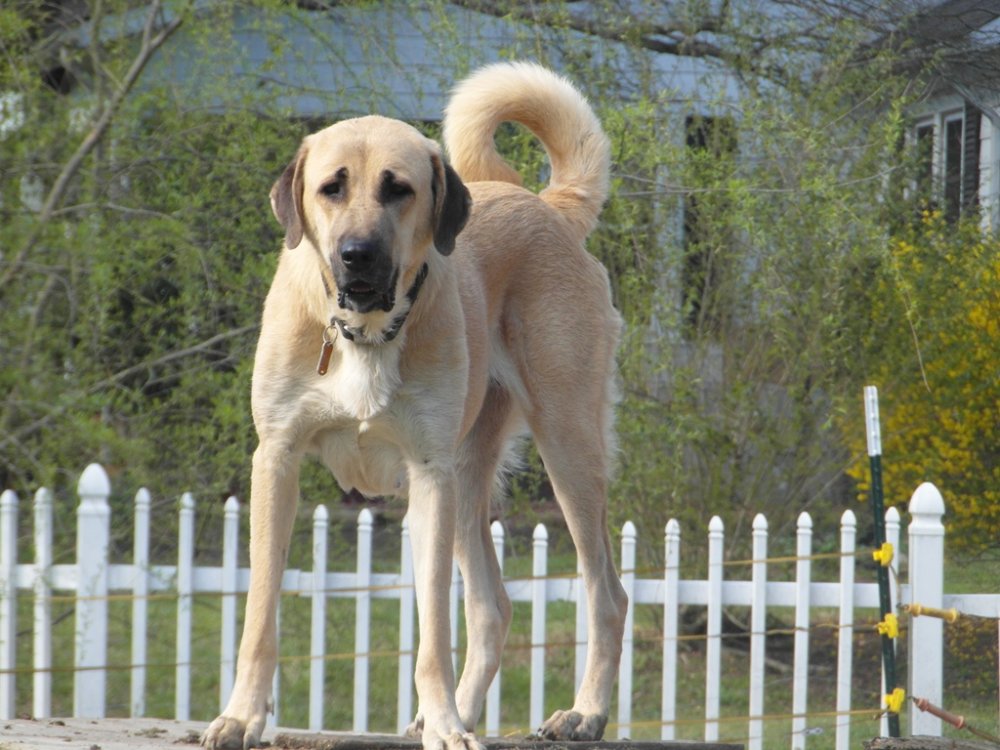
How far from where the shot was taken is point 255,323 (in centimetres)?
625

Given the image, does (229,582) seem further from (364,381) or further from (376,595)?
(364,381)

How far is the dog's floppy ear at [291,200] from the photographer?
3.11 meters

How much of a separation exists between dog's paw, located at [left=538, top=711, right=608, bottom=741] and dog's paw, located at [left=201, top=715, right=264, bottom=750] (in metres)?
0.96

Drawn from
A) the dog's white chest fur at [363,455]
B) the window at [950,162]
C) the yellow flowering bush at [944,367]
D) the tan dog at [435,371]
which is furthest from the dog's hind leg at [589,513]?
the window at [950,162]

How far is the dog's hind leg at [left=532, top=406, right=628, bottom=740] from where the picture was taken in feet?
12.7

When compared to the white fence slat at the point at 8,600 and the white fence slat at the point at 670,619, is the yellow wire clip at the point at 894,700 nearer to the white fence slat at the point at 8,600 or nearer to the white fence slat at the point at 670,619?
the white fence slat at the point at 670,619

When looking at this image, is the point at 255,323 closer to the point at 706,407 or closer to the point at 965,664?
the point at 706,407

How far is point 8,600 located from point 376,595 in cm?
148

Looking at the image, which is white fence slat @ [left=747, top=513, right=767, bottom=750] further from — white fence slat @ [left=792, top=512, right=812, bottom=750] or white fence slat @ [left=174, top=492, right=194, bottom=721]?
white fence slat @ [left=174, top=492, right=194, bottom=721]

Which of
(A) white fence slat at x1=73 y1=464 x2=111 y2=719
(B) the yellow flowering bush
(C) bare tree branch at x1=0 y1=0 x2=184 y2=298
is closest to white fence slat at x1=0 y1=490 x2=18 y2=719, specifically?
(A) white fence slat at x1=73 y1=464 x2=111 y2=719

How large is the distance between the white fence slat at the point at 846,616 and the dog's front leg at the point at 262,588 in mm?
2758

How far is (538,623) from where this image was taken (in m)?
5.49

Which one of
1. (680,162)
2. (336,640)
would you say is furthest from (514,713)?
(680,162)

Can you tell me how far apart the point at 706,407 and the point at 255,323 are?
2229 mm
